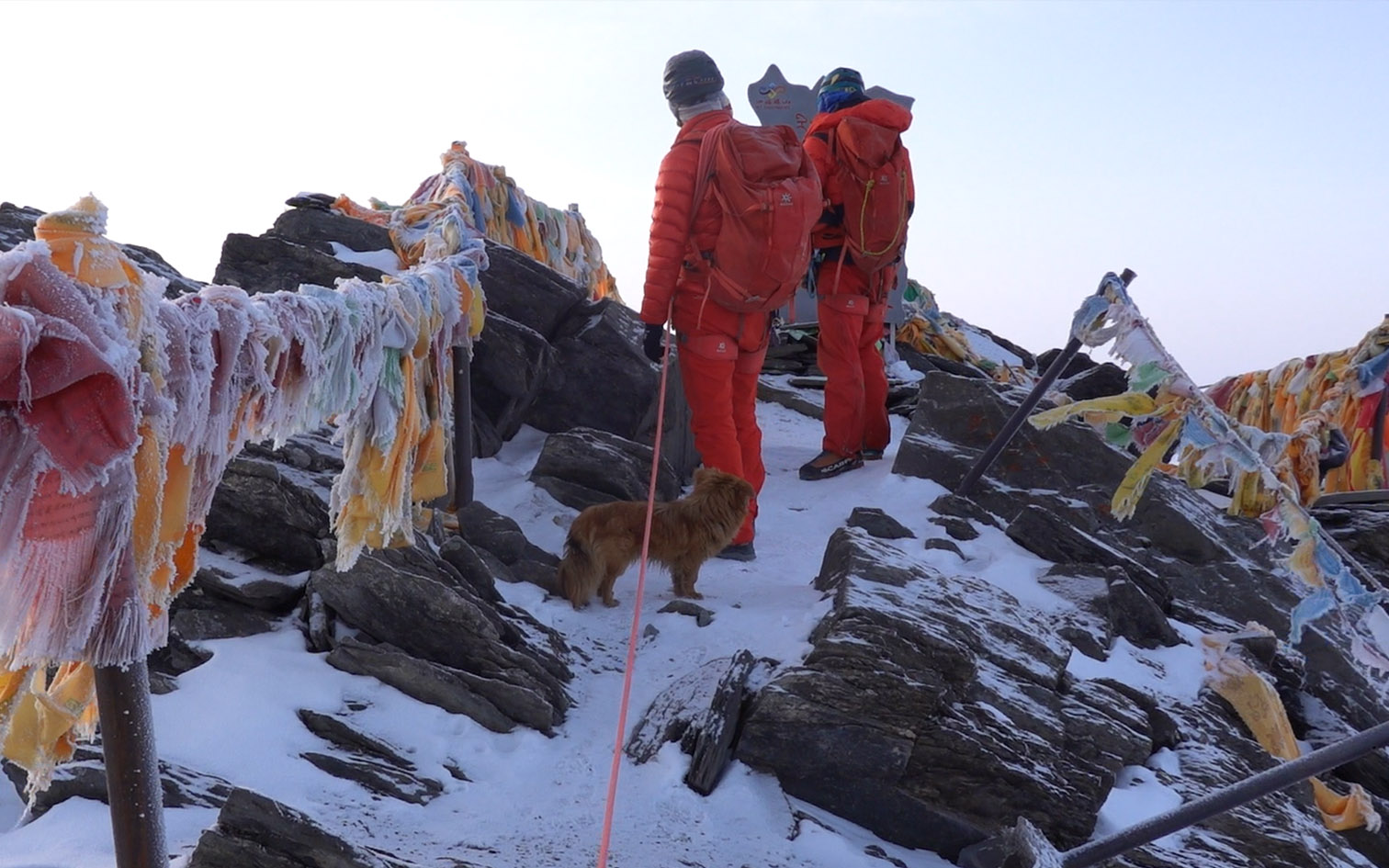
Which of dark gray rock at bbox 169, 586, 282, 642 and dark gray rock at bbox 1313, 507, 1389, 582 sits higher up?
dark gray rock at bbox 1313, 507, 1389, 582

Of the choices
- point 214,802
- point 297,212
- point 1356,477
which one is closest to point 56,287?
point 214,802

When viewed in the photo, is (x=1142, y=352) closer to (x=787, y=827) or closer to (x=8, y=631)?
(x=787, y=827)

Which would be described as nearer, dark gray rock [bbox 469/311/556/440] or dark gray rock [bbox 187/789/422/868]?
dark gray rock [bbox 187/789/422/868]

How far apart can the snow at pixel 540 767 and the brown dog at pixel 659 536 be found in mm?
158

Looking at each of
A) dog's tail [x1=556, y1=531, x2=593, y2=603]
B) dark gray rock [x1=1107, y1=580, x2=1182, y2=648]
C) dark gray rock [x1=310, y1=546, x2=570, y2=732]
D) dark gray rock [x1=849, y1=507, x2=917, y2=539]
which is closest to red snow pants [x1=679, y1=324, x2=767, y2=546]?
dark gray rock [x1=849, y1=507, x2=917, y2=539]

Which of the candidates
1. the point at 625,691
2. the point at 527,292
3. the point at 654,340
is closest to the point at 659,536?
the point at 654,340

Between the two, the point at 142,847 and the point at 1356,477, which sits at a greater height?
the point at 1356,477

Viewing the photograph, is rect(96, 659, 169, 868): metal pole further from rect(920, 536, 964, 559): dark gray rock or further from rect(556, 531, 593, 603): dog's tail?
rect(920, 536, 964, 559): dark gray rock

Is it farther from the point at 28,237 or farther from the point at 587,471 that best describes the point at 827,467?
the point at 28,237

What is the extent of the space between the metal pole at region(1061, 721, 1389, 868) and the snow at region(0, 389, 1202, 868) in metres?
0.88

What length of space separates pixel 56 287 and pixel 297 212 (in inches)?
276

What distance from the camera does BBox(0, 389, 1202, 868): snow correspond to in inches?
137

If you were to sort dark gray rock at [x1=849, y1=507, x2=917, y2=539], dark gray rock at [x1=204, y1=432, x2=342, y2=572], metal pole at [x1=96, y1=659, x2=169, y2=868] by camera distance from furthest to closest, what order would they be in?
1. dark gray rock at [x1=849, y1=507, x2=917, y2=539]
2. dark gray rock at [x1=204, y1=432, x2=342, y2=572]
3. metal pole at [x1=96, y1=659, x2=169, y2=868]

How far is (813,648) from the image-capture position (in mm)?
4695
